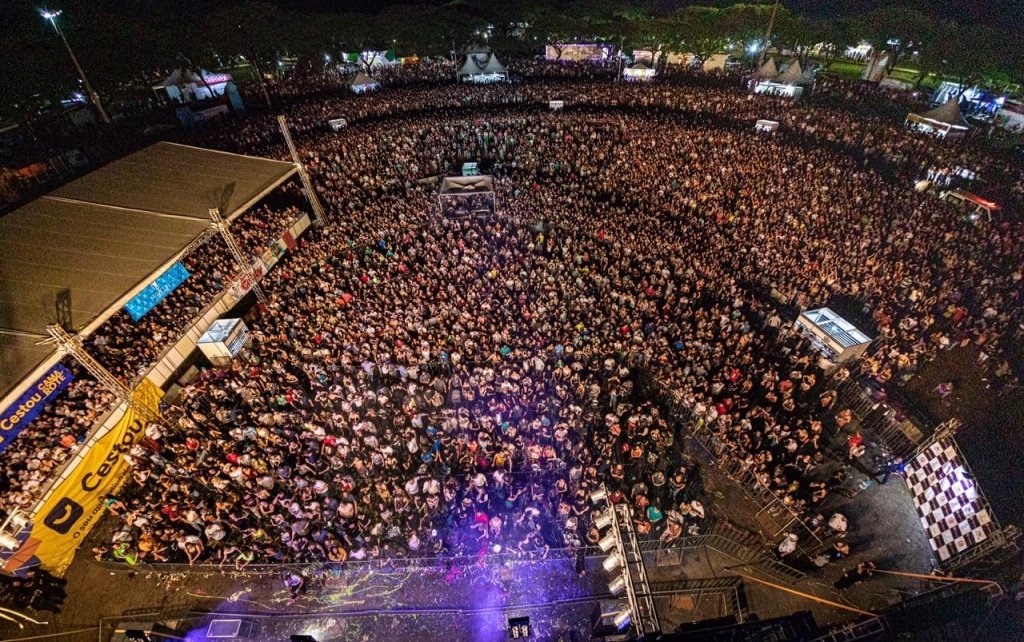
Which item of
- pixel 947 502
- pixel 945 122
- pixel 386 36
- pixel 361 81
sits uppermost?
pixel 386 36

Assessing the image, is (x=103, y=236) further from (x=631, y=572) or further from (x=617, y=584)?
(x=631, y=572)

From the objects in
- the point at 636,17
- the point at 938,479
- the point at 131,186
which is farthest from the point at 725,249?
the point at 636,17

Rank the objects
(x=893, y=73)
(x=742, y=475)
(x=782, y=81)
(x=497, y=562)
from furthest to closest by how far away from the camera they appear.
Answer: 1. (x=893, y=73)
2. (x=782, y=81)
3. (x=742, y=475)
4. (x=497, y=562)

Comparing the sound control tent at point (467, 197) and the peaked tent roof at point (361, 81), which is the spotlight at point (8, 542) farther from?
the peaked tent roof at point (361, 81)

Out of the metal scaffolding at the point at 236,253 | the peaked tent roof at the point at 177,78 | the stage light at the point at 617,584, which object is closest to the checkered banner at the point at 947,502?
the stage light at the point at 617,584

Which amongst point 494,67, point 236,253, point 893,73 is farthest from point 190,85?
point 893,73

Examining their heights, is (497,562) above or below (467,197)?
below
